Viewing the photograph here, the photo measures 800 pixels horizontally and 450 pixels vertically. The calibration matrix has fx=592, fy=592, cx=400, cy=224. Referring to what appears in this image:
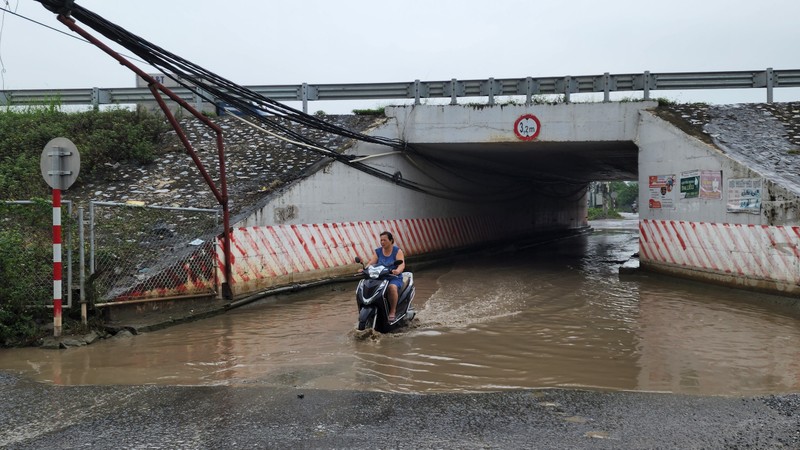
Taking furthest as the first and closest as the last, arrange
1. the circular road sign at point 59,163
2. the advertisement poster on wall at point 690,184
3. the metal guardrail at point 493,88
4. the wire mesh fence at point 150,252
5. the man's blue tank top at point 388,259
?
the metal guardrail at point 493,88, the advertisement poster on wall at point 690,184, the wire mesh fence at point 150,252, the man's blue tank top at point 388,259, the circular road sign at point 59,163

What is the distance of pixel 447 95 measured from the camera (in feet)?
58.0

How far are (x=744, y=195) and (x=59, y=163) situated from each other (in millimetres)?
12573

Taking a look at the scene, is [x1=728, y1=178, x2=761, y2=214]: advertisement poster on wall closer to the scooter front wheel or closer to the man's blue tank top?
the man's blue tank top

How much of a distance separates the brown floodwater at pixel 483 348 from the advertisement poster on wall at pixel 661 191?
2.49 m

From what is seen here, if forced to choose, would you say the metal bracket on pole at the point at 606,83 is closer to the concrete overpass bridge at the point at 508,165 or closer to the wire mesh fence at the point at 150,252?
the concrete overpass bridge at the point at 508,165

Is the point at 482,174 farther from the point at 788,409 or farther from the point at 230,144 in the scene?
the point at 788,409

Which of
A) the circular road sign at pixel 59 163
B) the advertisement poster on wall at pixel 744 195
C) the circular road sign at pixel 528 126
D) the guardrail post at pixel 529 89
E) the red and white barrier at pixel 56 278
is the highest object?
the guardrail post at pixel 529 89

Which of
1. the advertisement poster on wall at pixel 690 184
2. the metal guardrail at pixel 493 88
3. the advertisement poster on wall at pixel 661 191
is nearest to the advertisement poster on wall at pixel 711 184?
the advertisement poster on wall at pixel 690 184

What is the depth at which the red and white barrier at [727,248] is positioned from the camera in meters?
11.0

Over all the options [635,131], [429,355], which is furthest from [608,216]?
[429,355]

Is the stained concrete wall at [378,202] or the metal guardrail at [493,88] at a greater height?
the metal guardrail at [493,88]

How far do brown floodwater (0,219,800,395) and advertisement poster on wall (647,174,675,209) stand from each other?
249 centimetres

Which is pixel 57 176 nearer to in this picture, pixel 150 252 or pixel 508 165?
pixel 150 252

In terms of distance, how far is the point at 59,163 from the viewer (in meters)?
8.45
